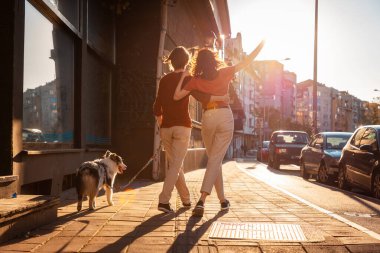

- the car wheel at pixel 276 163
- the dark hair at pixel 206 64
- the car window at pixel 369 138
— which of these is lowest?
the car wheel at pixel 276 163

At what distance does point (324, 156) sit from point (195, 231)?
10.00 m

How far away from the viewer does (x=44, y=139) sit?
812 centimetres

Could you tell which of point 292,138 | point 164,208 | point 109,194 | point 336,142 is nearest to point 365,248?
point 164,208

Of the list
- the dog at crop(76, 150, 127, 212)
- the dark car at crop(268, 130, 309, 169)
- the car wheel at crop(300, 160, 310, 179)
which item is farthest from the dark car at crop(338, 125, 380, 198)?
the dark car at crop(268, 130, 309, 169)

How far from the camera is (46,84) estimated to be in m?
8.43

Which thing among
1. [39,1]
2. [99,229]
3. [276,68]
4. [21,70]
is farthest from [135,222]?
Result: [276,68]

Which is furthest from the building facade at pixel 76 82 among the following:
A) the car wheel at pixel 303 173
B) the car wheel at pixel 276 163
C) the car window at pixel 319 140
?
the car wheel at pixel 276 163

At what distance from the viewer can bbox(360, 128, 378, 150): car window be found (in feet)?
33.4

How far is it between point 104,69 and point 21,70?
5.37 m

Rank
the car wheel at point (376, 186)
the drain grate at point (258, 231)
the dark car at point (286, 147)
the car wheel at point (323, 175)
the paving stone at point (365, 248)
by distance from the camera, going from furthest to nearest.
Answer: the dark car at point (286, 147)
the car wheel at point (323, 175)
the car wheel at point (376, 186)
the drain grate at point (258, 231)
the paving stone at point (365, 248)

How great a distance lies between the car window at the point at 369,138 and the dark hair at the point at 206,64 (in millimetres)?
5048

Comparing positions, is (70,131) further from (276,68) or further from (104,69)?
(276,68)

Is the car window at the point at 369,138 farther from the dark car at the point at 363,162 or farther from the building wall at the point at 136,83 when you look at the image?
the building wall at the point at 136,83

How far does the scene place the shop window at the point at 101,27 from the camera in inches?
419
